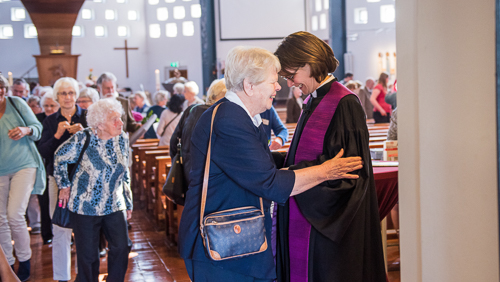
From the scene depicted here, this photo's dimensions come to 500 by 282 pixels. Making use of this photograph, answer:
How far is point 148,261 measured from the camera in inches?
177

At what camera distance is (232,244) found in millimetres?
1888

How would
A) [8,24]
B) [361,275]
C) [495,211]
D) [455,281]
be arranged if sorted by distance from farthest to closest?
1. [8,24]
2. [361,275]
3. [455,281]
4. [495,211]

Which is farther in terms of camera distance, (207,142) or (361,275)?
(361,275)

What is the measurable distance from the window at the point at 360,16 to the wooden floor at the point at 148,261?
1359cm

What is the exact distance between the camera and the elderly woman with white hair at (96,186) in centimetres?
323

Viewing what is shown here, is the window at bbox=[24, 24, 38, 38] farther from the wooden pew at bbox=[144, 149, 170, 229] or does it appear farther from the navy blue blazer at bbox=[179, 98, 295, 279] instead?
the navy blue blazer at bbox=[179, 98, 295, 279]

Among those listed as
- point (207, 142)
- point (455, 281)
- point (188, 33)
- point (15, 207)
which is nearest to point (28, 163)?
point (15, 207)

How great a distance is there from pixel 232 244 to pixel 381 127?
19.9 feet

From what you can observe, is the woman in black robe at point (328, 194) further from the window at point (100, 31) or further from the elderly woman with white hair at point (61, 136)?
the window at point (100, 31)

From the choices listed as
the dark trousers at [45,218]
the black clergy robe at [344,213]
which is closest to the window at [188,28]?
the dark trousers at [45,218]

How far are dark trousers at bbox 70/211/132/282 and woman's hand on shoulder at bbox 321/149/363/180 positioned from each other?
1715 millimetres

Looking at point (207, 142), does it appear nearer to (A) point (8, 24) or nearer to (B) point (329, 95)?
(B) point (329, 95)

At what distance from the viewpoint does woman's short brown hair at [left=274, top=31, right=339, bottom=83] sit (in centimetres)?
229

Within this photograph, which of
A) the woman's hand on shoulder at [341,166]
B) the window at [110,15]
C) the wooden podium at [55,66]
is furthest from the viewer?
the window at [110,15]
